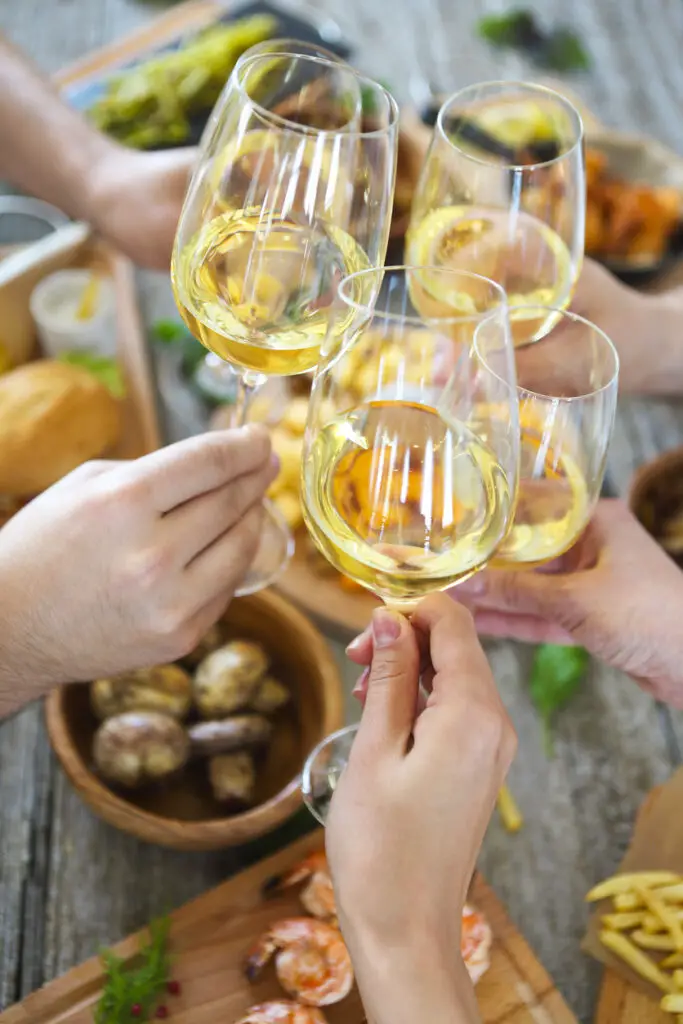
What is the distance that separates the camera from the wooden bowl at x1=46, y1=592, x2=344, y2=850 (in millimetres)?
812

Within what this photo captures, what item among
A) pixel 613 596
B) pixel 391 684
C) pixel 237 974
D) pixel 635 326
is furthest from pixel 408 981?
pixel 635 326

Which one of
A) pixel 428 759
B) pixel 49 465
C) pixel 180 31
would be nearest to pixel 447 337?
pixel 428 759

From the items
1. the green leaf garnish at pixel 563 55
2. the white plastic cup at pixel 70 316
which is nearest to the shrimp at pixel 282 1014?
the white plastic cup at pixel 70 316

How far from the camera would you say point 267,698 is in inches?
38.1

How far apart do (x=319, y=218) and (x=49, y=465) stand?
0.50 meters

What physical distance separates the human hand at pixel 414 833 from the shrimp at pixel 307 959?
0.19 metres

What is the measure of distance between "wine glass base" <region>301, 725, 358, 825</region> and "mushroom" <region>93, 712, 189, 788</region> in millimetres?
123

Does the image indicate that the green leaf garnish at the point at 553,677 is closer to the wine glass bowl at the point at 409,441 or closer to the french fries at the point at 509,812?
the french fries at the point at 509,812

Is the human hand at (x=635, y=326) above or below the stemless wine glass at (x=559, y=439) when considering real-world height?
below

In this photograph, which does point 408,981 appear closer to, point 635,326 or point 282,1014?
point 282,1014

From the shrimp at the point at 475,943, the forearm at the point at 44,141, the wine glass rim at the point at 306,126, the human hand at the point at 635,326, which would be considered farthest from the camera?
the forearm at the point at 44,141

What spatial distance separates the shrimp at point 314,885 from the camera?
0.82 metres

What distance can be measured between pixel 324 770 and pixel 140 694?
0.20m

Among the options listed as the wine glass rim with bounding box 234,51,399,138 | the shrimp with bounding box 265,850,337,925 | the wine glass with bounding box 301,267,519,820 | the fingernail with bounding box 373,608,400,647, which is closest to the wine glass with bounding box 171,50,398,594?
the wine glass rim with bounding box 234,51,399,138
